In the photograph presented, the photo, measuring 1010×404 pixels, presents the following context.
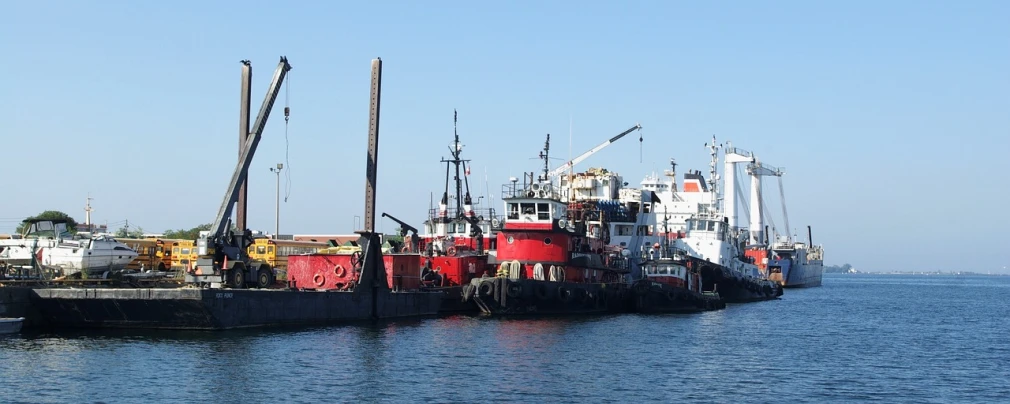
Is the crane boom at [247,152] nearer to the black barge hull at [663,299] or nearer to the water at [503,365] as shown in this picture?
the water at [503,365]

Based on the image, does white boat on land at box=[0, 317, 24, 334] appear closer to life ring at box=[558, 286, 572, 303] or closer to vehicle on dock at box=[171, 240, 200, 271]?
vehicle on dock at box=[171, 240, 200, 271]

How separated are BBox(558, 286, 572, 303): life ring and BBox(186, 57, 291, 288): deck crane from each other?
1428 centimetres

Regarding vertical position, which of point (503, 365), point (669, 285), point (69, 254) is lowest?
point (503, 365)

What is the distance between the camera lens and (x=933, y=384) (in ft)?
105

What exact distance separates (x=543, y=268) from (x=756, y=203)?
7311 centimetres

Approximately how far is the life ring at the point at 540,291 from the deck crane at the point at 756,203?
73.2m

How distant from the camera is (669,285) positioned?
60844 mm

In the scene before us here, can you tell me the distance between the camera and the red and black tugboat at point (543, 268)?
1978 inches

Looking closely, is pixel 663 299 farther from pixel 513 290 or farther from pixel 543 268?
pixel 513 290

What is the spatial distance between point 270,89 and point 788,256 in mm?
85652

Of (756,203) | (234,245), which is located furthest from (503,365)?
(756,203)

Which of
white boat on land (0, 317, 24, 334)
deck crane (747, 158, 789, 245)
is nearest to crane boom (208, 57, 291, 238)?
white boat on land (0, 317, 24, 334)

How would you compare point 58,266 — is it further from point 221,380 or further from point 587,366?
point 587,366

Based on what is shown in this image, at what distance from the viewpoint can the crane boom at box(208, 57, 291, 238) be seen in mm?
43094
